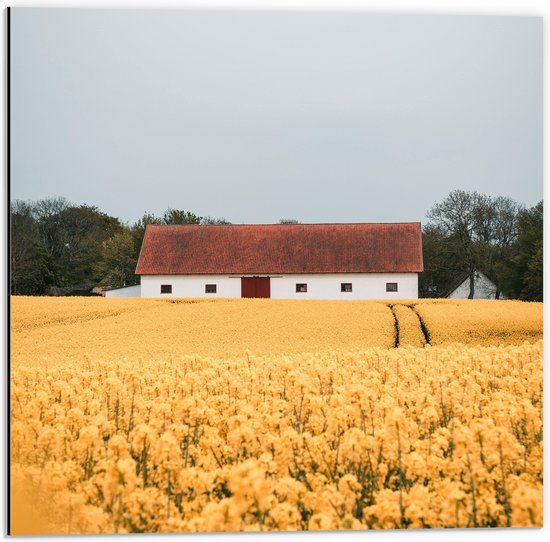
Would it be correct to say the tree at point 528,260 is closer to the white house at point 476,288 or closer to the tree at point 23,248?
the white house at point 476,288

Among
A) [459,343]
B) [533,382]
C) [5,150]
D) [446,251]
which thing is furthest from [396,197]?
[5,150]

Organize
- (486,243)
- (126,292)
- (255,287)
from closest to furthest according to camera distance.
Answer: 1. (486,243)
2. (126,292)
3. (255,287)

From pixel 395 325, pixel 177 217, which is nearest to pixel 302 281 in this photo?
pixel 395 325

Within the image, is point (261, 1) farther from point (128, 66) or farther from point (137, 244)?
point (137, 244)

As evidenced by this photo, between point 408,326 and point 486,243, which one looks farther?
point 408,326

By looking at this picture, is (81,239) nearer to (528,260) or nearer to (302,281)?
(302,281)

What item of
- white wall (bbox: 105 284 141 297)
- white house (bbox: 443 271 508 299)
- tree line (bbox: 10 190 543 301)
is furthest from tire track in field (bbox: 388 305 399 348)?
white wall (bbox: 105 284 141 297)
